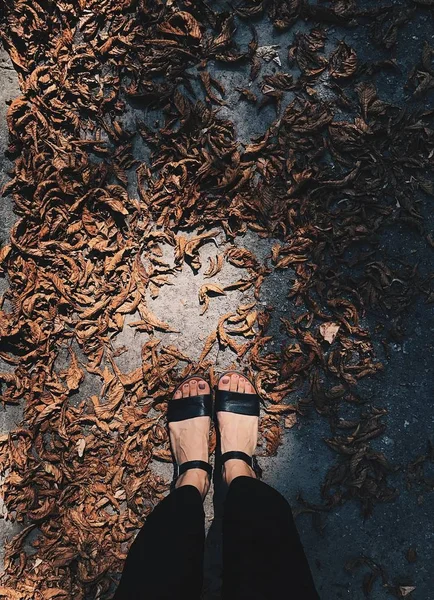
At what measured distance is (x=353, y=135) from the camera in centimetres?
236

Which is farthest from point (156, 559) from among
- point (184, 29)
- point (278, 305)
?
point (184, 29)

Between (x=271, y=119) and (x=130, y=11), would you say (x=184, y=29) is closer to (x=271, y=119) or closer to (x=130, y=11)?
(x=130, y=11)

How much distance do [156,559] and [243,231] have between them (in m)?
1.32

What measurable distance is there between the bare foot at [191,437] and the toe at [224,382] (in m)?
0.06

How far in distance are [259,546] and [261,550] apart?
2 centimetres

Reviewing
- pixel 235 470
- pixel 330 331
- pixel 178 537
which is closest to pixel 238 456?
pixel 235 470

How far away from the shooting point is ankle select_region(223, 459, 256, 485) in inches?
90.9

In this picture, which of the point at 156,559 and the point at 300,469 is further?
the point at 300,469

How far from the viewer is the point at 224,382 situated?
94.9 inches

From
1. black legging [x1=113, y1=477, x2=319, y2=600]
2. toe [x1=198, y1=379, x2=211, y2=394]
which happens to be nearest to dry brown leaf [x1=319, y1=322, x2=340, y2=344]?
toe [x1=198, y1=379, x2=211, y2=394]

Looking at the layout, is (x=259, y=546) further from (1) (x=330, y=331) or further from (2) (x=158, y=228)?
(2) (x=158, y=228)

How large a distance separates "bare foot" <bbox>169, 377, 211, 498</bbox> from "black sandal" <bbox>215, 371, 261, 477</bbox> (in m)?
0.07

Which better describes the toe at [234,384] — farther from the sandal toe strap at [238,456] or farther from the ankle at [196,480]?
the ankle at [196,480]

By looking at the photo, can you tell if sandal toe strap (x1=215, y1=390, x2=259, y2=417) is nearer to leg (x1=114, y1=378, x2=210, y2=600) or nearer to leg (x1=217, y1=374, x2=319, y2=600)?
leg (x1=114, y1=378, x2=210, y2=600)
